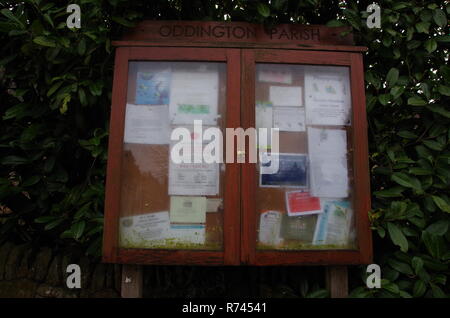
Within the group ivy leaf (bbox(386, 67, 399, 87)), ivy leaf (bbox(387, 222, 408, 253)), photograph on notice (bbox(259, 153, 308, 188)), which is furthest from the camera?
ivy leaf (bbox(386, 67, 399, 87))

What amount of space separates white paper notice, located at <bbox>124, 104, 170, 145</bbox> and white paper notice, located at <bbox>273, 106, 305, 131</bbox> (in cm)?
64

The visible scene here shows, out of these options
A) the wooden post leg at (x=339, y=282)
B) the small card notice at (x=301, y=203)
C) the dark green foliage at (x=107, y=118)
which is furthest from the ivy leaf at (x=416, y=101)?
the wooden post leg at (x=339, y=282)

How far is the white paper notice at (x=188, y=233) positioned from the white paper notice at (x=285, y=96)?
850 millimetres

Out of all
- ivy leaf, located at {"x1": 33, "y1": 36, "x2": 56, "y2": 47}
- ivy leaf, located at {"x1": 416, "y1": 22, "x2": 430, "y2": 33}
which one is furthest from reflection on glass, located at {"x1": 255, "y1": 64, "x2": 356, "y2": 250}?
ivy leaf, located at {"x1": 33, "y1": 36, "x2": 56, "y2": 47}

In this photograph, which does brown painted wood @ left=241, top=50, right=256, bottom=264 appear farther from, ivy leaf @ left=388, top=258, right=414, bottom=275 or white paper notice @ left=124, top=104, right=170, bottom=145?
ivy leaf @ left=388, top=258, right=414, bottom=275

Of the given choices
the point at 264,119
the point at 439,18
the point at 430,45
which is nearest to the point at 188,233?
the point at 264,119

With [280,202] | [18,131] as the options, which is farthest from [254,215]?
[18,131]

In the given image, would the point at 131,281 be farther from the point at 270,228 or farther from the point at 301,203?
the point at 301,203

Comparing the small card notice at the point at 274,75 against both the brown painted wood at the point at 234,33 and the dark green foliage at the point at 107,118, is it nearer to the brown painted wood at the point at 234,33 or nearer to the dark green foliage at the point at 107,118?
the brown painted wood at the point at 234,33

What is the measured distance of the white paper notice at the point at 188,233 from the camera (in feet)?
5.88

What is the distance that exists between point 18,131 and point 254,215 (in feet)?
5.38

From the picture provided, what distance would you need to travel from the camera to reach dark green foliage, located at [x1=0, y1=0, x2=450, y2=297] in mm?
1828

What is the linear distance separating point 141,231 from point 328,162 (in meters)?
1.14

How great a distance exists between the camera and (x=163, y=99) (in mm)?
1872
